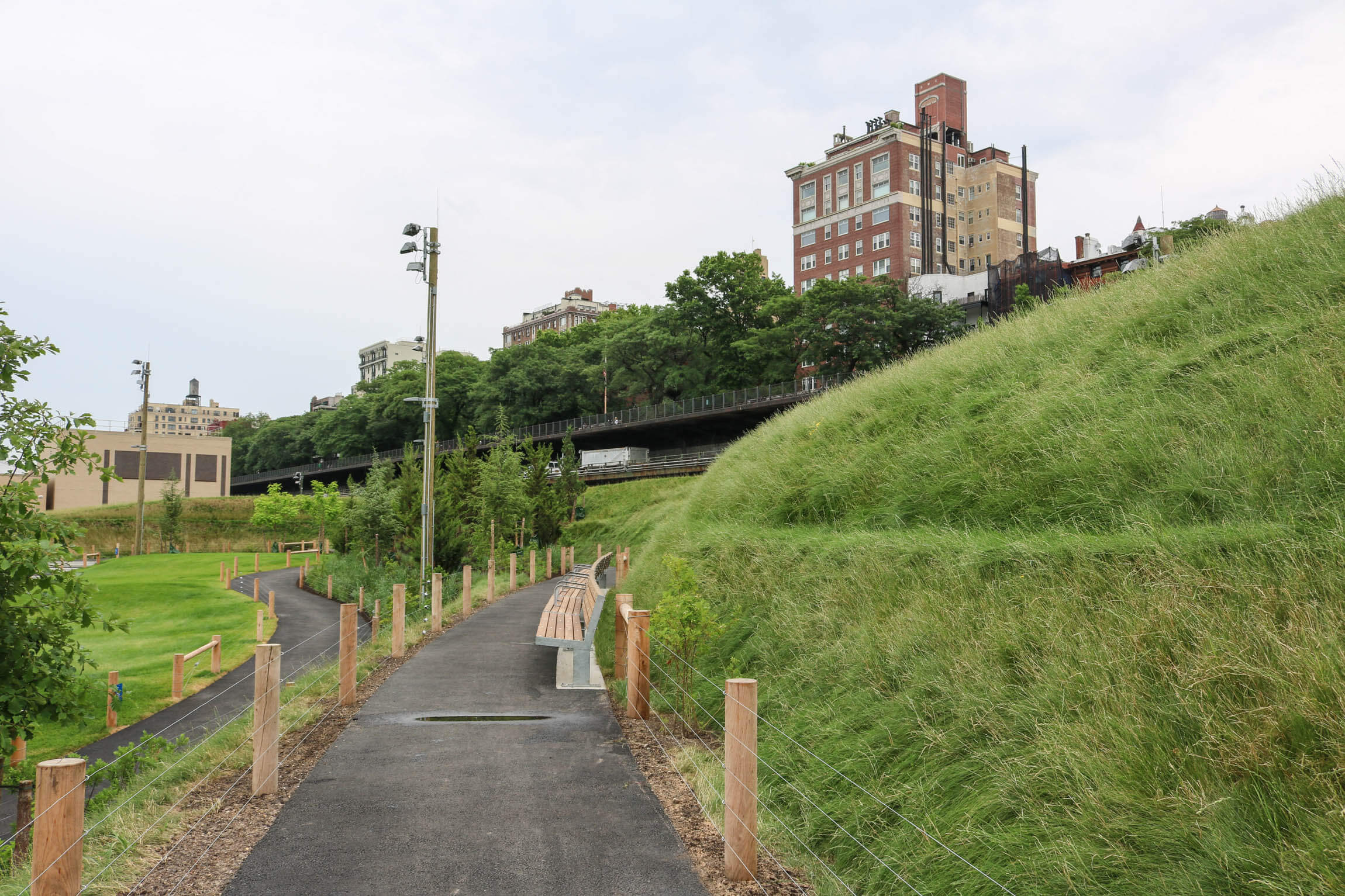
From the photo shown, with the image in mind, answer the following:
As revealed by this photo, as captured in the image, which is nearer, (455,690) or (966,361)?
(455,690)

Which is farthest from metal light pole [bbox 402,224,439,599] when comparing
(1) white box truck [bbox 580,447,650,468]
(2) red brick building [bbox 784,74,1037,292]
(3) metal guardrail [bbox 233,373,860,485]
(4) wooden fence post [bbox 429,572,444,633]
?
(2) red brick building [bbox 784,74,1037,292]

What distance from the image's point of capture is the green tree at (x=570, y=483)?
2005 inches

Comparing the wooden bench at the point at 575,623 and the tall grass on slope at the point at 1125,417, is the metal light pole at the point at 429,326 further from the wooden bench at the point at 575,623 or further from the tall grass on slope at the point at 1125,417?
the tall grass on slope at the point at 1125,417

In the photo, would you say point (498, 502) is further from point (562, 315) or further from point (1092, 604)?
point (562, 315)

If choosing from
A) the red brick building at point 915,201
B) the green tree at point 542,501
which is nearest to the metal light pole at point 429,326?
the green tree at point 542,501

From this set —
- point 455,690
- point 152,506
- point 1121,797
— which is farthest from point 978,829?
point 152,506

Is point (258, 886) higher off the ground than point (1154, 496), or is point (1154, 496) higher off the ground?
point (1154, 496)

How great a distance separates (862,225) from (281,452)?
105121 millimetres

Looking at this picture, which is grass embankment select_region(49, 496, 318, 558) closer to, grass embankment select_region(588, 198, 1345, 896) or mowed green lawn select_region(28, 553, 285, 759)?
mowed green lawn select_region(28, 553, 285, 759)

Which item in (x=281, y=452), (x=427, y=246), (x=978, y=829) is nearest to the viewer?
(x=978, y=829)

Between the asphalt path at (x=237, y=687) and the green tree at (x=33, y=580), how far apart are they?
3285 millimetres

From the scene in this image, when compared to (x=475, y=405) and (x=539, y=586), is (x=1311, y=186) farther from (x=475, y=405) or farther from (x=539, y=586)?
(x=475, y=405)

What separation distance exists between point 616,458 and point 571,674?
55.8 metres

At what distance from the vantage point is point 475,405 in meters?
95.1
